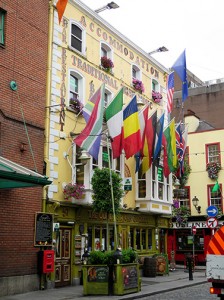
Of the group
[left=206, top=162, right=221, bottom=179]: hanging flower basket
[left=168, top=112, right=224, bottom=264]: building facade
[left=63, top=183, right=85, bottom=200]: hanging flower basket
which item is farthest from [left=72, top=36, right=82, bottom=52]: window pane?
[left=206, top=162, right=221, bottom=179]: hanging flower basket

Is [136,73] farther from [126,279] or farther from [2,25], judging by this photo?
[126,279]

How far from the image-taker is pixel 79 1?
18969 millimetres

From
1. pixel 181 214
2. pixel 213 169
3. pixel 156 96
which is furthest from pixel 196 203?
pixel 156 96

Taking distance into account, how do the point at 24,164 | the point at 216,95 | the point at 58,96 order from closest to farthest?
the point at 24,164 → the point at 58,96 → the point at 216,95

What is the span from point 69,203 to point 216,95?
28.3 metres

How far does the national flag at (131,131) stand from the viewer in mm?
17859

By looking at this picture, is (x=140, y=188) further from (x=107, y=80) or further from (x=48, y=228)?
(x=48, y=228)

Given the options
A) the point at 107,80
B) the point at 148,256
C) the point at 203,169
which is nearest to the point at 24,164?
the point at 107,80

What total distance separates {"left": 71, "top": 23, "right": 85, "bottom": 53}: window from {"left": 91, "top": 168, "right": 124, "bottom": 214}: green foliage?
605 centimetres

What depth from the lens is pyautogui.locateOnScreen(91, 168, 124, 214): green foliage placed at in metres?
16.1

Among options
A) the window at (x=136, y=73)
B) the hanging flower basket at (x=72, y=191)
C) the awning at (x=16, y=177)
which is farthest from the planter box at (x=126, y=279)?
the window at (x=136, y=73)

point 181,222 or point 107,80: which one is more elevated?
point 107,80

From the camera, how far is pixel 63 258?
16688 millimetres

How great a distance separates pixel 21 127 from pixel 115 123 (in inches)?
155
